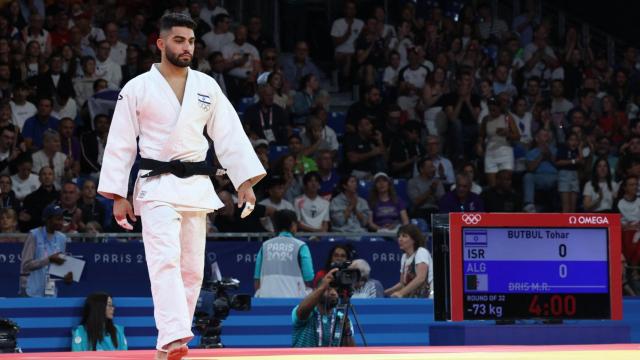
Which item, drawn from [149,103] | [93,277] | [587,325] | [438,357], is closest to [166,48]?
[149,103]

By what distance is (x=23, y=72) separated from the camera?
1383 centimetres

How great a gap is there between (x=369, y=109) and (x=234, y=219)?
320cm

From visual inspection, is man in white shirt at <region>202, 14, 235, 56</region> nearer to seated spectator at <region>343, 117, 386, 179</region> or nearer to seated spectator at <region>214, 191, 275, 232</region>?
seated spectator at <region>343, 117, 386, 179</region>

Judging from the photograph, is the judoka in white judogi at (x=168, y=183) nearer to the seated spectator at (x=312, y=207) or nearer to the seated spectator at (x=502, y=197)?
the seated spectator at (x=312, y=207)

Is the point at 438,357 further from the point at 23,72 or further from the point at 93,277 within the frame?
the point at 23,72

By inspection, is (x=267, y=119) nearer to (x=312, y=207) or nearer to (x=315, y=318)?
(x=312, y=207)

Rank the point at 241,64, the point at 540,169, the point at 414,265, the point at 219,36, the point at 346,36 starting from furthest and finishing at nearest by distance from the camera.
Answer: the point at 346,36 → the point at 219,36 → the point at 241,64 → the point at 540,169 → the point at 414,265

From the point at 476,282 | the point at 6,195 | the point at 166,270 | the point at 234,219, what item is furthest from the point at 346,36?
the point at 166,270

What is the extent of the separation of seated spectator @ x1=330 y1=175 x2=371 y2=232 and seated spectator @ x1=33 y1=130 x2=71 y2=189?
2.76m

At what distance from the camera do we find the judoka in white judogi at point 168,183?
5684 millimetres

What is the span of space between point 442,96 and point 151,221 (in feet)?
31.9

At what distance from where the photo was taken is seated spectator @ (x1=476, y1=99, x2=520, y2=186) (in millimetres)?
14250

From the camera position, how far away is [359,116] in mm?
14727

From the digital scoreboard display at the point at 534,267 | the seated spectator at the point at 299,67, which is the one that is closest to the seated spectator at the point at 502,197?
the seated spectator at the point at 299,67
